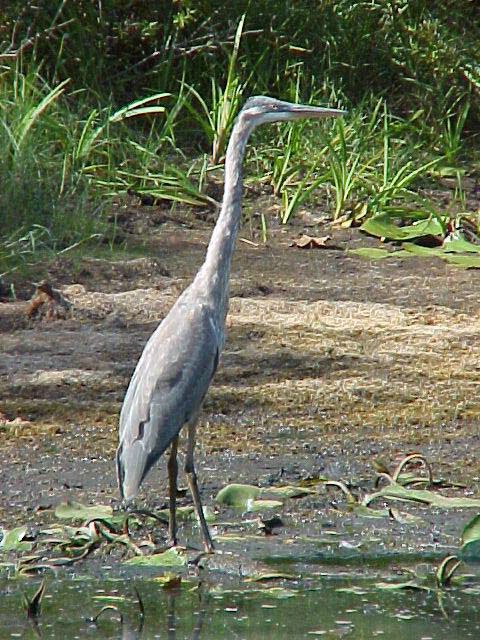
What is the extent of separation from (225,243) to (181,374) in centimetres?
54

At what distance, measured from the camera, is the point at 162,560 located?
4715 millimetres

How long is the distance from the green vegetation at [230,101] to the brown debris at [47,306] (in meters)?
1.24

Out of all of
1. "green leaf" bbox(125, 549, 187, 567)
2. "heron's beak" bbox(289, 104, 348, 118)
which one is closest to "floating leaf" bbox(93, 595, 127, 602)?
"green leaf" bbox(125, 549, 187, 567)

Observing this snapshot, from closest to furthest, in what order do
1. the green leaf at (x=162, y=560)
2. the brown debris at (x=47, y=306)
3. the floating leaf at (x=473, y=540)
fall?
the green leaf at (x=162, y=560)
the floating leaf at (x=473, y=540)
the brown debris at (x=47, y=306)

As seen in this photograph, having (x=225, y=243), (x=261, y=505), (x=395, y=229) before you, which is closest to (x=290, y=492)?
(x=261, y=505)

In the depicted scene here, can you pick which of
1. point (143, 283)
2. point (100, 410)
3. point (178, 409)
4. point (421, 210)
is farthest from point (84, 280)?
point (178, 409)

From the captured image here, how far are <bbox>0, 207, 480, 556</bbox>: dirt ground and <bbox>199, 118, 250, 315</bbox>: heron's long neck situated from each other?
81 cm

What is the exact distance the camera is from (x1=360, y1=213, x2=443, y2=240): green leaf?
9.46 m

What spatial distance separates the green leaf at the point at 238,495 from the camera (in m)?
5.30

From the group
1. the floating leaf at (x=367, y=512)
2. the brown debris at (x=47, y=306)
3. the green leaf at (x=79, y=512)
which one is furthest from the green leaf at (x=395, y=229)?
the green leaf at (x=79, y=512)

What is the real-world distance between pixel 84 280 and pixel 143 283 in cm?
34

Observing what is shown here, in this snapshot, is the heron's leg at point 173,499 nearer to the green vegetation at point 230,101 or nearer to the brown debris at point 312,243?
the green vegetation at point 230,101

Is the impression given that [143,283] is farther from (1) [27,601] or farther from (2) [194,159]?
(1) [27,601]

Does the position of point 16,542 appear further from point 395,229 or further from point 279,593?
point 395,229
